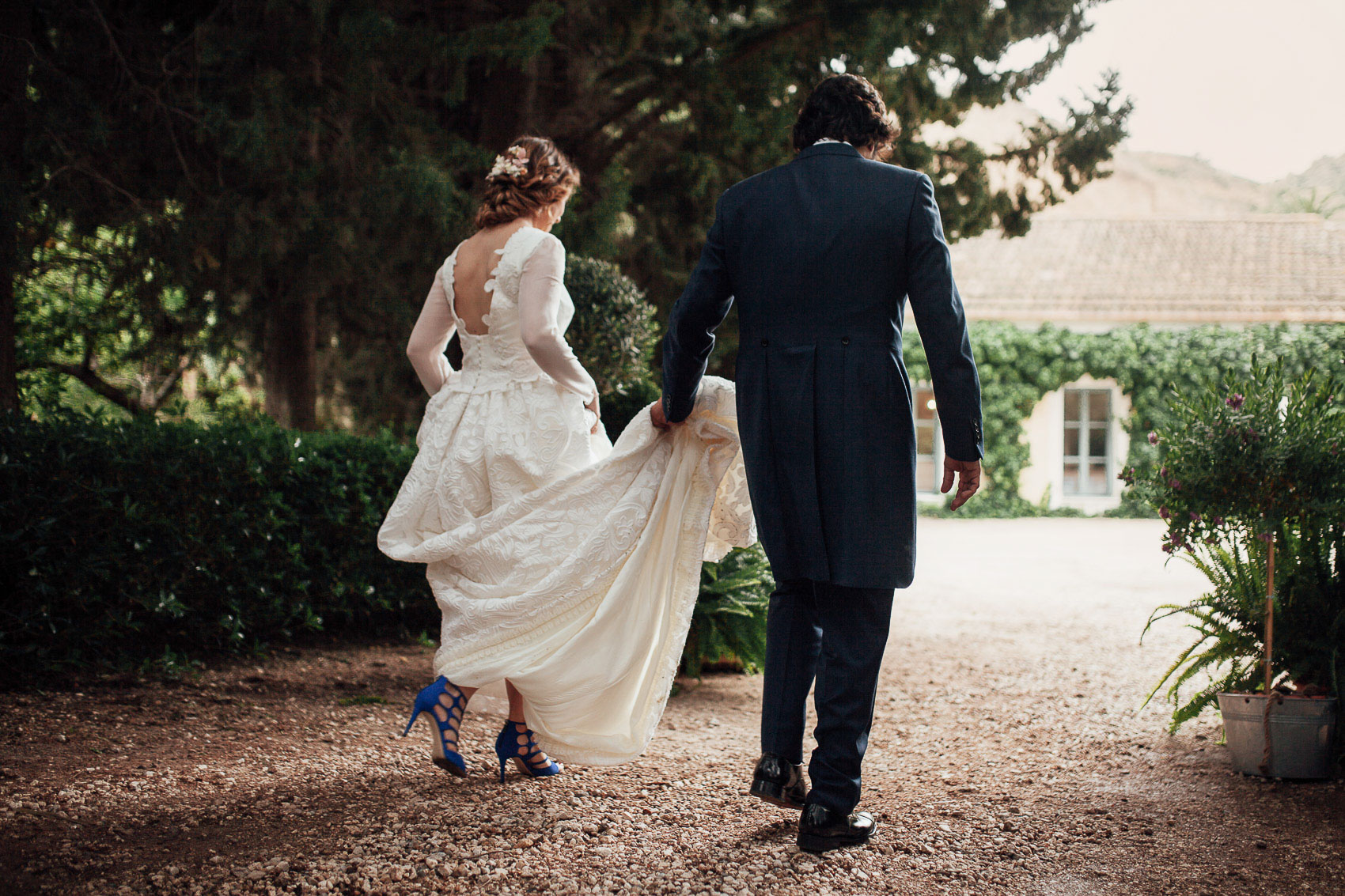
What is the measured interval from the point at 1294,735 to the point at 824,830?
180 cm

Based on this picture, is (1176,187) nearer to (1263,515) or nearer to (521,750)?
(1263,515)

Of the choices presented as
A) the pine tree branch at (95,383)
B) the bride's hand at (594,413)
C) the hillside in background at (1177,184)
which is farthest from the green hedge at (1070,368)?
the hillside in background at (1177,184)

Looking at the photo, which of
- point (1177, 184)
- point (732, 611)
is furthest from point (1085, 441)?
point (1177, 184)

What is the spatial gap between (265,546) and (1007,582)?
662cm

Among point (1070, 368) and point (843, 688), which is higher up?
point (1070, 368)

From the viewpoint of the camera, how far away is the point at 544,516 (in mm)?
3027

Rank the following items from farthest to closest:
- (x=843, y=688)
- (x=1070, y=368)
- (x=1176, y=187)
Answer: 1. (x=1176, y=187)
2. (x=1070, y=368)
3. (x=843, y=688)

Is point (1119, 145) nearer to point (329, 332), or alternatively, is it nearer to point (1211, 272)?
point (329, 332)

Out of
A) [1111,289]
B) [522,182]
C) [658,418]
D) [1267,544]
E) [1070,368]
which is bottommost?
[1267,544]

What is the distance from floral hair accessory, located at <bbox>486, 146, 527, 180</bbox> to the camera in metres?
3.18

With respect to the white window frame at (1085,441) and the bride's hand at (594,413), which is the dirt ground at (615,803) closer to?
the bride's hand at (594,413)

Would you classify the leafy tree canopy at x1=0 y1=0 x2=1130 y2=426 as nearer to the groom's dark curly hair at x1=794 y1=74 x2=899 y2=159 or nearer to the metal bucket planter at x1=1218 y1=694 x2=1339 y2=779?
the groom's dark curly hair at x1=794 y1=74 x2=899 y2=159

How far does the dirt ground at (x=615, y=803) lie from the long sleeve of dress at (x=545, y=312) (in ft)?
4.21

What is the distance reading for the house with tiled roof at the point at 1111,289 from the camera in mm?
16703
